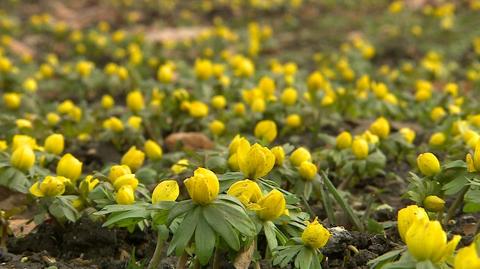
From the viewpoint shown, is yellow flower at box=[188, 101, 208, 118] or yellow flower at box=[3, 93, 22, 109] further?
yellow flower at box=[3, 93, 22, 109]

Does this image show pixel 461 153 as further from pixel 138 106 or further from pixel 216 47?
pixel 216 47

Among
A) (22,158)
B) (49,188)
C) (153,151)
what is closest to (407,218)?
(49,188)

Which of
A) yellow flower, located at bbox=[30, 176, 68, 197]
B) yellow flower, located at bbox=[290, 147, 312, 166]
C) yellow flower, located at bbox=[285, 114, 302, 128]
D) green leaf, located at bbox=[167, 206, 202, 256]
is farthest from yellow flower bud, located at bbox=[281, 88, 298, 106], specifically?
green leaf, located at bbox=[167, 206, 202, 256]

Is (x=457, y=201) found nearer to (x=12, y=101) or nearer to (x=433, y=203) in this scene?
(x=433, y=203)

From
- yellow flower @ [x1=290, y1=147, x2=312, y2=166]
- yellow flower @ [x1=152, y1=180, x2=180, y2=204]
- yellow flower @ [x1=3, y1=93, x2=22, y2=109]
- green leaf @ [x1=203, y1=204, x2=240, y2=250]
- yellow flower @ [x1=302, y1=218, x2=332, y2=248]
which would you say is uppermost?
green leaf @ [x1=203, y1=204, x2=240, y2=250]

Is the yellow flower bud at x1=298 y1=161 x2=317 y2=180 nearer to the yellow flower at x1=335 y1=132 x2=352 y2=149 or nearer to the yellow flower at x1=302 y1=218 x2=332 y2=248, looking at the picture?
the yellow flower at x1=335 y1=132 x2=352 y2=149

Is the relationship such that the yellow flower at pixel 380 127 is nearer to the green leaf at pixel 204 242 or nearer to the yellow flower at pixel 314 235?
the yellow flower at pixel 314 235

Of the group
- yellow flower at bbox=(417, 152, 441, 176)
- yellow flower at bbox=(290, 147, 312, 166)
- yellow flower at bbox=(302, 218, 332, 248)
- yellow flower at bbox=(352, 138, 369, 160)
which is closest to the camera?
yellow flower at bbox=(302, 218, 332, 248)

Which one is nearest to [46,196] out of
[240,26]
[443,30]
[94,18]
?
[443,30]
